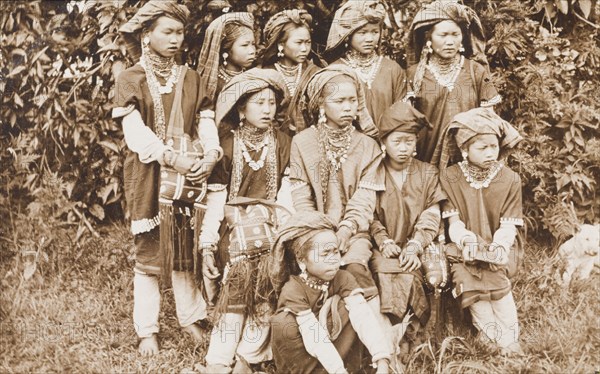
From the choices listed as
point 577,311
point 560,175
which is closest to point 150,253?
point 577,311

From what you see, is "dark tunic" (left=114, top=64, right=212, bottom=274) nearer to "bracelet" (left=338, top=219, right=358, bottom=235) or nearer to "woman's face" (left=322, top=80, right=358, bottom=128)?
"woman's face" (left=322, top=80, right=358, bottom=128)

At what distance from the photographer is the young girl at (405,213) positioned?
4.18 metres

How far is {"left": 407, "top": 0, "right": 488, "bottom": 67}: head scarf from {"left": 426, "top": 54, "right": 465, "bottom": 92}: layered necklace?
166 mm

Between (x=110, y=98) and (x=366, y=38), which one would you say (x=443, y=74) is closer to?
(x=366, y=38)

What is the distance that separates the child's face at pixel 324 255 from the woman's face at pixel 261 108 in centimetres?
89

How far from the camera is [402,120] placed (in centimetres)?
434

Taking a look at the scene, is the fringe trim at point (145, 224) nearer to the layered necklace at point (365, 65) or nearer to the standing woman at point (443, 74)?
the layered necklace at point (365, 65)

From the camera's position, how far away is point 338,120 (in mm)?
4395

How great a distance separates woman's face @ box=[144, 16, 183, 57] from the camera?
440 centimetres

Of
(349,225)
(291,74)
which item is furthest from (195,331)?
(291,74)

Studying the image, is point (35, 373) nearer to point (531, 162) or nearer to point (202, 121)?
point (202, 121)

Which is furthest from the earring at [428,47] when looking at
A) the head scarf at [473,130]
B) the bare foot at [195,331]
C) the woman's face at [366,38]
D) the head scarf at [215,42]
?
the bare foot at [195,331]

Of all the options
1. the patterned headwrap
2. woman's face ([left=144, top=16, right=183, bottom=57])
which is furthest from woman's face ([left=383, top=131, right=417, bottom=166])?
woman's face ([left=144, top=16, right=183, bottom=57])

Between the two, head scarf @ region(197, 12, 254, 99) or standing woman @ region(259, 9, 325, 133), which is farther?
standing woman @ region(259, 9, 325, 133)
